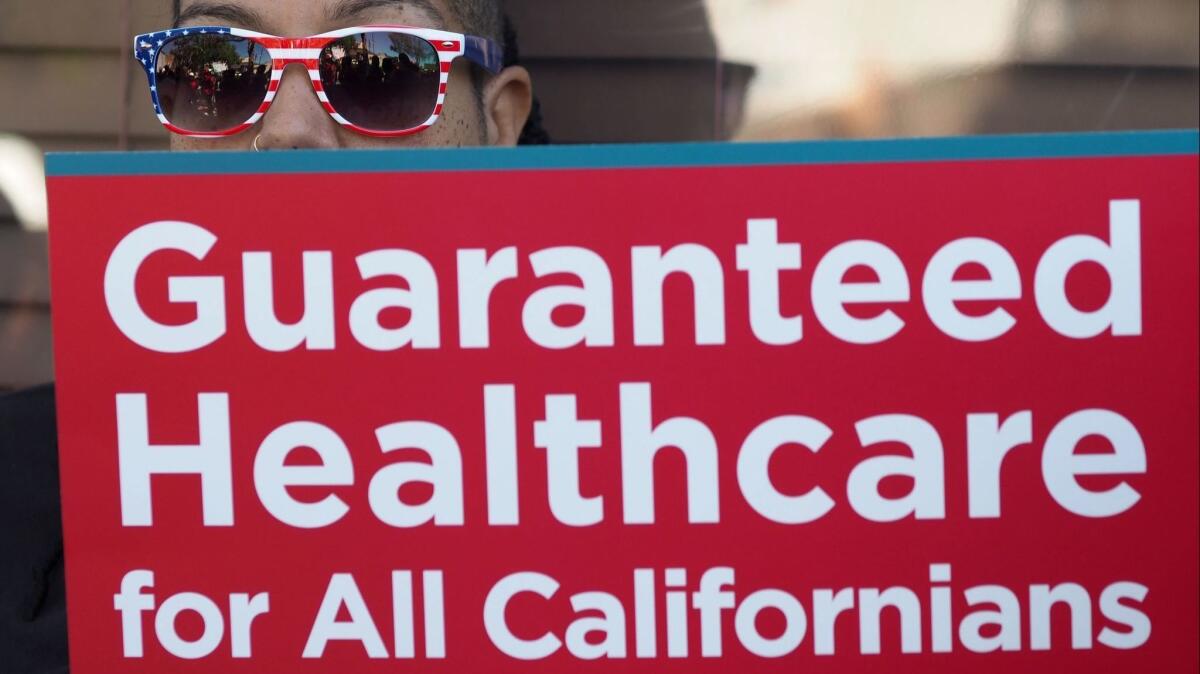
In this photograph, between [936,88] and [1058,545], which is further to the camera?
[936,88]

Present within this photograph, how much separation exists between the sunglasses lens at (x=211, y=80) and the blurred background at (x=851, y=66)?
501mm

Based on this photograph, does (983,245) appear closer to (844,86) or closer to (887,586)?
(887,586)

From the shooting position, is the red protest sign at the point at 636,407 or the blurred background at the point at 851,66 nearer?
the red protest sign at the point at 636,407

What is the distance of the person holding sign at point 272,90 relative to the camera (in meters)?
1.42

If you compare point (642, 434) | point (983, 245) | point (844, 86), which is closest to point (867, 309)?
point (983, 245)

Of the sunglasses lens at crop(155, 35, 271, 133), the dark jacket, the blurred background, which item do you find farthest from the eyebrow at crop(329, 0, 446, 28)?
the dark jacket

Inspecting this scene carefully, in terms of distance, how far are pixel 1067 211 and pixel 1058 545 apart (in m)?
0.26

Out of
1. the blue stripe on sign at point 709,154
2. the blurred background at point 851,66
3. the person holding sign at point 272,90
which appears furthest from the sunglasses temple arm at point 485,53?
the blue stripe on sign at point 709,154

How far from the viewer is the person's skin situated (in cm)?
143

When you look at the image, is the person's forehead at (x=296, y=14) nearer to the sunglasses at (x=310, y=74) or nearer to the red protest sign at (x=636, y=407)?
the sunglasses at (x=310, y=74)

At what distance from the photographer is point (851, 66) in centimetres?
202

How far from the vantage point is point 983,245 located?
2.86 feet

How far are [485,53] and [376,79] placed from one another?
0.68 feet

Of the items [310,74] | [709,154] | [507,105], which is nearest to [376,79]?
[310,74]
